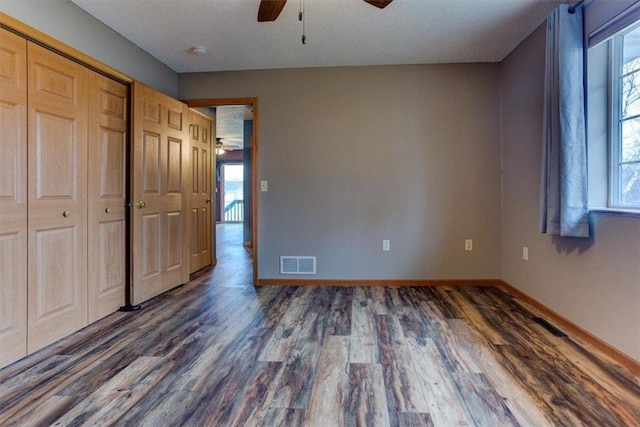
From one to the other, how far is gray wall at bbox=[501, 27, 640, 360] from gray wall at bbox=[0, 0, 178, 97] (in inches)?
137

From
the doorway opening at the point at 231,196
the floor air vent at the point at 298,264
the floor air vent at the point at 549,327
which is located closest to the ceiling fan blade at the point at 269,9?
the floor air vent at the point at 298,264

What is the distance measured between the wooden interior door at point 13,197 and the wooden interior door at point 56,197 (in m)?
0.04

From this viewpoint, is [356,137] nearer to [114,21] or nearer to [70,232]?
[114,21]

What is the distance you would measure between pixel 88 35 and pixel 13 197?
137 centimetres

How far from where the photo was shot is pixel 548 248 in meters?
2.67

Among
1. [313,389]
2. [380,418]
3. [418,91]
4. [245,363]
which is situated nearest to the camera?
[380,418]

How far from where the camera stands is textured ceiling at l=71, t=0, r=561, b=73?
243 centimetres

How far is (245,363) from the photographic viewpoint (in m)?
1.93

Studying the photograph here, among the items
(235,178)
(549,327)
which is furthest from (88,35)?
(235,178)

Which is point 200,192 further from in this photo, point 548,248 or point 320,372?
point 548,248

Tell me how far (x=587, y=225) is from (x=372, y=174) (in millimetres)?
1896

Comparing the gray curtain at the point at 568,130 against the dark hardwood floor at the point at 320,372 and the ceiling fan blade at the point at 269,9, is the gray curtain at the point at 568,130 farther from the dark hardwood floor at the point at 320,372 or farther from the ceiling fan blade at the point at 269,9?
the ceiling fan blade at the point at 269,9

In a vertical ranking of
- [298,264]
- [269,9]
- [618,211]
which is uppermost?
[269,9]

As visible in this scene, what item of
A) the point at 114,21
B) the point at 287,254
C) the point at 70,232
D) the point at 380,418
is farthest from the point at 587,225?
the point at 114,21
